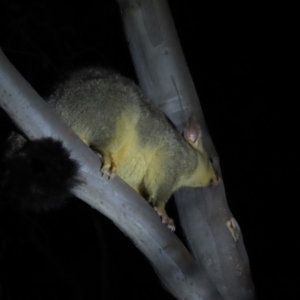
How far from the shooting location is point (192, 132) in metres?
2.96

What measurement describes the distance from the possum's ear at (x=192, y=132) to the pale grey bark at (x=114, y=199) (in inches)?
33.3

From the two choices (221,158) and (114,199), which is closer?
(114,199)

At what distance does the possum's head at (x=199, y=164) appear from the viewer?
294 cm

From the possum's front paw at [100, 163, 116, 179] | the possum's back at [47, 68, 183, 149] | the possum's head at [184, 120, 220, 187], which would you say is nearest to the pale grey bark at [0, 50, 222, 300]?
the possum's front paw at [100, 163, 116, 179]

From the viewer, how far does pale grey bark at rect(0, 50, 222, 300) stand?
6.31 feet

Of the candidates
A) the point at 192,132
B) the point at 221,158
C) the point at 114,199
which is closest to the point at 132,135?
the point at 192,132

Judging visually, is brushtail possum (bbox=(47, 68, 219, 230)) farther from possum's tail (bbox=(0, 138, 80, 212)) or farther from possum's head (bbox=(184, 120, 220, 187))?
possum's tail (bbox=(0, 138, 80, 212))

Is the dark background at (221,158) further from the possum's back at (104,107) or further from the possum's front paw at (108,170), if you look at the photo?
the possum's front paw at (108,170)

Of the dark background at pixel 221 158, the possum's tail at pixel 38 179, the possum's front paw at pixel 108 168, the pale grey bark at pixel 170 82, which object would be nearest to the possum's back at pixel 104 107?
the pale grey bark at pixel 170 82

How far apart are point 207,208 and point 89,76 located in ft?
2.73

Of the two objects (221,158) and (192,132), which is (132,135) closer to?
(192,132)

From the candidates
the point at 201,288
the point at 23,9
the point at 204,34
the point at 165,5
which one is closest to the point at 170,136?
the point at 165,5

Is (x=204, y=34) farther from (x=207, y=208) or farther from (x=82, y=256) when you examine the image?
(x=207, y=208)

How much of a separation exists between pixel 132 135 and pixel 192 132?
0.37m
